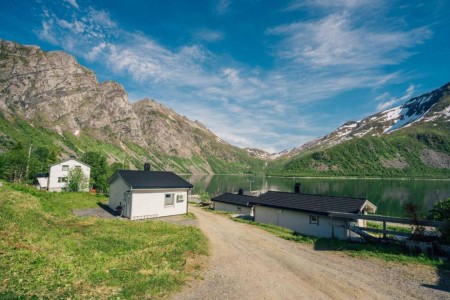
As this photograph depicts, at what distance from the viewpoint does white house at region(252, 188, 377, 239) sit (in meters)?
26.0

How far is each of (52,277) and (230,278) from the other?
8.13m

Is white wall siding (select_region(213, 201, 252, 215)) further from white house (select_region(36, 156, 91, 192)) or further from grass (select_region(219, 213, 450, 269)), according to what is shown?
white house (select_region(36, 156, 91, 192))

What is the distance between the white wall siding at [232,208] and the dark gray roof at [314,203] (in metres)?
10.8

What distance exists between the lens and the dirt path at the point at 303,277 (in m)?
11.5

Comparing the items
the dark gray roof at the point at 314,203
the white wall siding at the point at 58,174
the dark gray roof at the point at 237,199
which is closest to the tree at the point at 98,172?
the white wall siding at the point at 58,174

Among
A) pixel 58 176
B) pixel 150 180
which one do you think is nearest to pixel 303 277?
pixel 150 180

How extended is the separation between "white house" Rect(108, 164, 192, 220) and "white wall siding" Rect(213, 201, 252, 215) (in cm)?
1343

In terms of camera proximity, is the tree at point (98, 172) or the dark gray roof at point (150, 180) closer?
the dark gray roof at point (150, 180)

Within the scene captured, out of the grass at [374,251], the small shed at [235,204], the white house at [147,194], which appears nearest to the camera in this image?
the grass at [374,251]

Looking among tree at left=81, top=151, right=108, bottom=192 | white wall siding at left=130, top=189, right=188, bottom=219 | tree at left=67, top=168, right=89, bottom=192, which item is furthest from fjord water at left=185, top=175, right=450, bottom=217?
tree at left=67, top=168, right=89, bottom=192

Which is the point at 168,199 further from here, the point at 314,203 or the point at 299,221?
the point at 314,203

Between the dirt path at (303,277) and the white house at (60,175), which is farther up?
the white house at (60,175)

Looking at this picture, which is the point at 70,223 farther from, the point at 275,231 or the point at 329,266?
the point at 329,266

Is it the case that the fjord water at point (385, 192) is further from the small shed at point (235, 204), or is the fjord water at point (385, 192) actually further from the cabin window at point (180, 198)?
the cabin window at point (180, 198)
